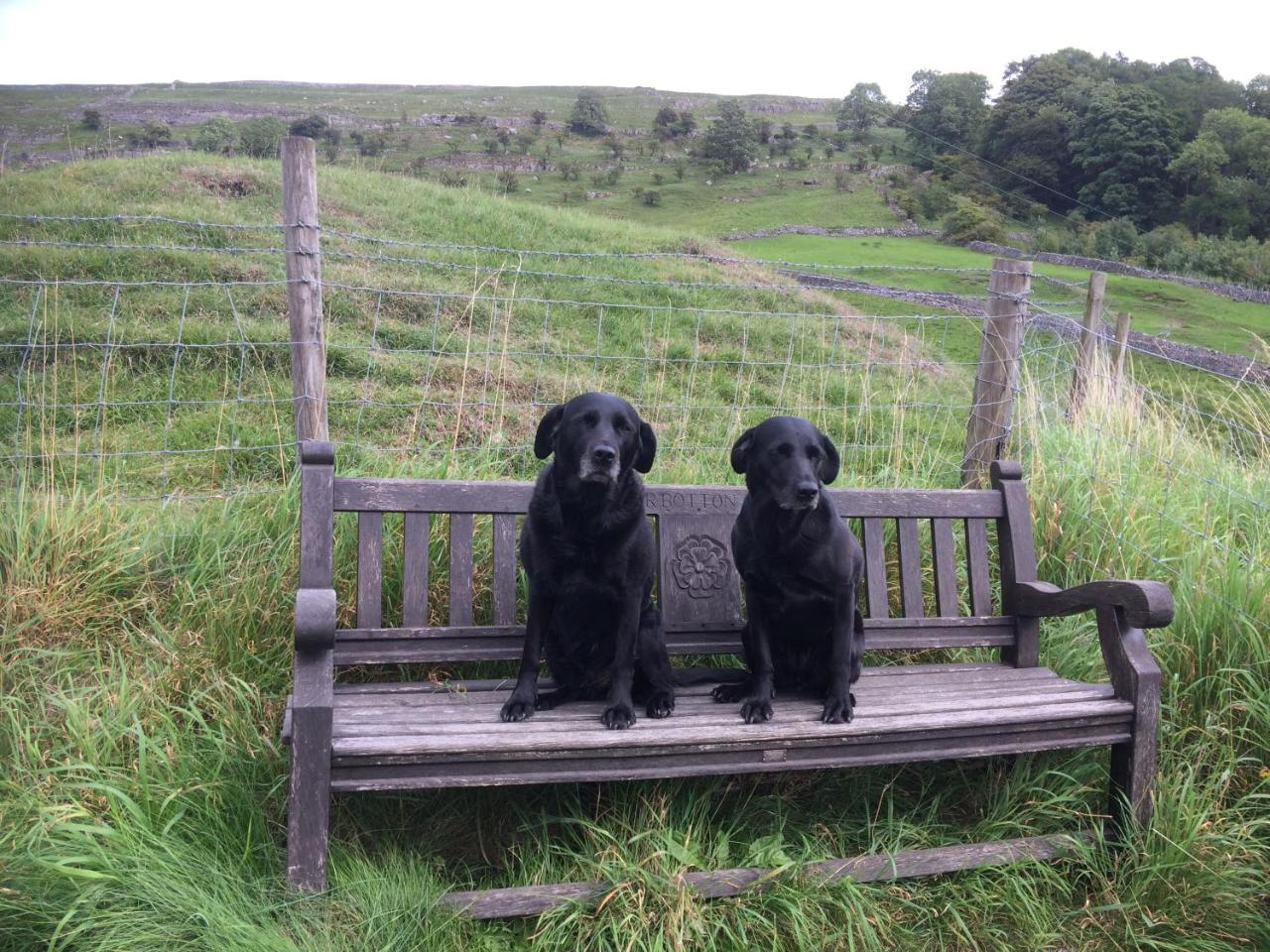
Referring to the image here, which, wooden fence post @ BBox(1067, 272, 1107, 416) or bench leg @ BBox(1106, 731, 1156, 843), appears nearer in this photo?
bench leg @ BBox(1106, 731, 1156, 843)

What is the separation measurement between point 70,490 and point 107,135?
8721 mm

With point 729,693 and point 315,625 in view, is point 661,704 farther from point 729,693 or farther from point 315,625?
point 315,625

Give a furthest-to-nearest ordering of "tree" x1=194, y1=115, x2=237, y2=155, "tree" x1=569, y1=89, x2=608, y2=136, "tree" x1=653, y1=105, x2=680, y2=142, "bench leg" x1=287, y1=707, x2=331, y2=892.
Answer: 1. "tree" x1=653, y1=105, x2=680, y2=142
2. "tree" x1=569, y1=89, x2=608, y2=136
3. "tree" x1=194, y1=115, x2=237, y2=155
4. "bench leg" x1=287, y1=707, x2=331, y2=892

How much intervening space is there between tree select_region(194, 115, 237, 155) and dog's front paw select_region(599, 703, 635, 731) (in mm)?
14062

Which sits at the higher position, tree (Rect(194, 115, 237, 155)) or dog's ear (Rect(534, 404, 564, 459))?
tree (Rect(194, 115, 237, 155))

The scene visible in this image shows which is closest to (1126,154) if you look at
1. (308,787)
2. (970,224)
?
(970,224)

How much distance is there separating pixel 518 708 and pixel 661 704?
1.51 ft

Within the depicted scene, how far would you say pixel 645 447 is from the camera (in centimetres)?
304

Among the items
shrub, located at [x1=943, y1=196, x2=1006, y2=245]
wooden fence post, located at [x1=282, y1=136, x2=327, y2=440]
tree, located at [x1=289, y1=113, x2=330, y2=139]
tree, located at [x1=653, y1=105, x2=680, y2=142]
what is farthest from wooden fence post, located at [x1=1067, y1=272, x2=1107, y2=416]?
tree, located at [x1=289, y1=113, x2=330, y2=139]

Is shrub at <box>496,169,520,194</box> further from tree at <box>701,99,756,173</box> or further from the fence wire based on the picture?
the fence wire

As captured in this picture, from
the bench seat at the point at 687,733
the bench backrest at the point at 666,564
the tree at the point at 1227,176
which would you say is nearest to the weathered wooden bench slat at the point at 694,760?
the bench seat at the point at 687,733

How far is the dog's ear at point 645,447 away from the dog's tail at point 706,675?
82cm

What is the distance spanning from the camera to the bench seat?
99.6 inches

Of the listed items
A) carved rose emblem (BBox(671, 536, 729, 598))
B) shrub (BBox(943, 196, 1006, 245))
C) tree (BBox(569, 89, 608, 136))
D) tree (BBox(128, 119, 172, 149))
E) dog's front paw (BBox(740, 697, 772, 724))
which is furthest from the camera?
tree (BBox(569, 89, 608, 136))
